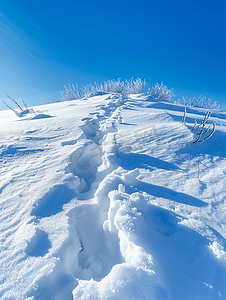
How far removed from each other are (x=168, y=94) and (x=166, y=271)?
27.4 ft

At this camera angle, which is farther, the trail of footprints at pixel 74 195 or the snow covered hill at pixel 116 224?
the trail of footprints at pixel 74 195

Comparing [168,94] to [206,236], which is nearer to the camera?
[206,236]

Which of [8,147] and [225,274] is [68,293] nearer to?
[225,274]

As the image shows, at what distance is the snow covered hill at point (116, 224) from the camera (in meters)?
0.64

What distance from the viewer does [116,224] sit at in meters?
0.87

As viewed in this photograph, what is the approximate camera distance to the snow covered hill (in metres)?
0.64

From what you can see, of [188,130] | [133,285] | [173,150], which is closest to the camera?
[133,285]

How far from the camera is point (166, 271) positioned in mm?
675

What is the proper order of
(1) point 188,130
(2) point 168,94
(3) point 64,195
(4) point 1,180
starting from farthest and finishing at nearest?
(2) point 168,94 < (1) point 188,130 < (4) point 1,180 < (3) point 64,195

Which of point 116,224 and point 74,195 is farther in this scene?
point 74,195

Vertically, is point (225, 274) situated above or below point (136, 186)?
below

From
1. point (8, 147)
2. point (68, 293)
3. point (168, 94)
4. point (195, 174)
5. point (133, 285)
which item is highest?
point (168, 94)

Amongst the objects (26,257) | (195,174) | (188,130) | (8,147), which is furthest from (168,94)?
(26,257)

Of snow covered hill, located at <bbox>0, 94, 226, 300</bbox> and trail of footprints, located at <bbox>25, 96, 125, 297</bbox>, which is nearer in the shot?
snow covered hill, located at <bbox>0, 94, 226, 300</bbox>
